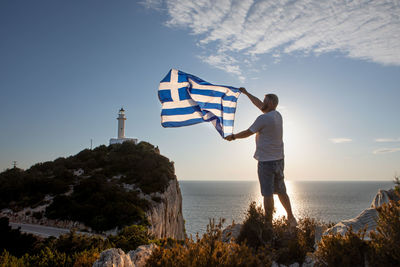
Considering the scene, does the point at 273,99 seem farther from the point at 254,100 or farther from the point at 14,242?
the point at 14,242

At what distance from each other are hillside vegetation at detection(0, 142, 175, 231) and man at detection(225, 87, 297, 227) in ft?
41.2

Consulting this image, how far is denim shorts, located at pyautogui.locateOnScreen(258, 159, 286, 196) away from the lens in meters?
5.62

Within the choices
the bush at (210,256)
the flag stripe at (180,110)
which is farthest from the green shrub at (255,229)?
the flag stripe at (180,110)

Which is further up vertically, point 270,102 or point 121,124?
point 121,124

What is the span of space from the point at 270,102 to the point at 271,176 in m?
1.62

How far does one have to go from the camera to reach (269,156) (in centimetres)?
566

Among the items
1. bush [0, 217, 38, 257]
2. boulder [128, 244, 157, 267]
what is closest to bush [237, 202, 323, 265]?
boulder [128, 244, 157, 267]

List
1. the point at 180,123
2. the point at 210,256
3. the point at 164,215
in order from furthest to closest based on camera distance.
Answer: the point at 164,215 → the point at 180,123 → the point at 210,256

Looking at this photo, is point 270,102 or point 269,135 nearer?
point 269,135

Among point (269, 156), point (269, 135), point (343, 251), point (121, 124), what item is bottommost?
point (343, 251)

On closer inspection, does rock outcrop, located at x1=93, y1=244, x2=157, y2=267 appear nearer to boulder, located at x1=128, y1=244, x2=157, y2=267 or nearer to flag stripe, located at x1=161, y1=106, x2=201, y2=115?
boulder, located at x1=128, y1=244, x2=157, y2=267

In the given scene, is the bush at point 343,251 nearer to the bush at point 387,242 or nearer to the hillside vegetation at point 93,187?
the bush at point 387,242

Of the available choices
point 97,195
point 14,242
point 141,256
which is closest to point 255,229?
point 141,256

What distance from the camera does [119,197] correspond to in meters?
19.1
